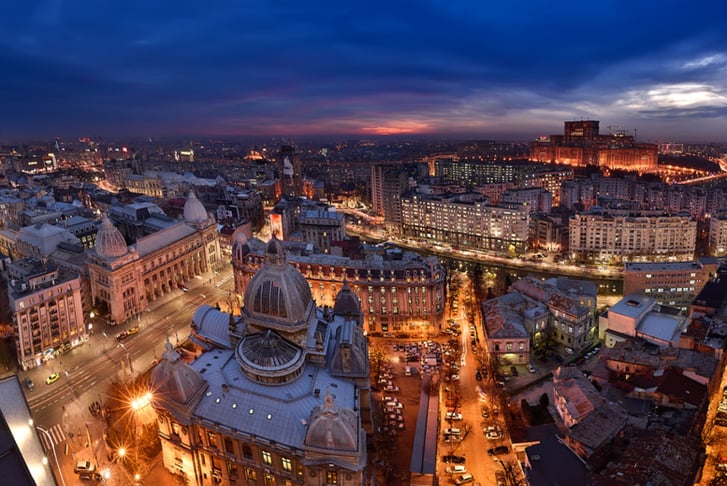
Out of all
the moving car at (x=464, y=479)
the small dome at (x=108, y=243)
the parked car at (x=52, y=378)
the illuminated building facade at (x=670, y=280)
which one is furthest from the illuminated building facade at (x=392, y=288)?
the parked car at (x=52, y=378)

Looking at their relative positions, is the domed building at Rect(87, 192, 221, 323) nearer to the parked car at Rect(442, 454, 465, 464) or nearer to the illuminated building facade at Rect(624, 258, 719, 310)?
the parked car at Rect(442, 454, 465, 464)

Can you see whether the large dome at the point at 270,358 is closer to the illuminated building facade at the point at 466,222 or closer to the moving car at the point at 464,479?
the moving car at the point at 464,479

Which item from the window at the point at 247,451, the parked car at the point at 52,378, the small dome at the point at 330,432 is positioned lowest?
the parked car at the point at 52,378

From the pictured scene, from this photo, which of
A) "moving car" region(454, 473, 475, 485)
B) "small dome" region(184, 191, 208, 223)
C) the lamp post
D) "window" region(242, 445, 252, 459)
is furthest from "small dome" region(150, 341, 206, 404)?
"small dome" region(184, 191, 208, 223)

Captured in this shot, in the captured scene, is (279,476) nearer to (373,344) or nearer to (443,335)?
(373,344)

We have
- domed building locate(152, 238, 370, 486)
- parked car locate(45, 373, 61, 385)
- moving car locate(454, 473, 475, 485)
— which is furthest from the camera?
parked car locate(45, 373, 61, 385)

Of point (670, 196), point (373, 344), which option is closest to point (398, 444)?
point (373, 344)
